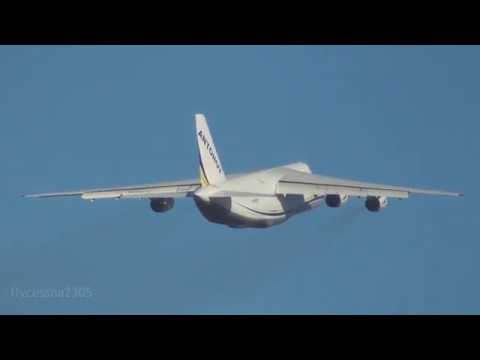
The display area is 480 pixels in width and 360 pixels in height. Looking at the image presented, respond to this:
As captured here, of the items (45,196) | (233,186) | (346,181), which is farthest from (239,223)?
(45,196)

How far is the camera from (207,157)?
3167 centimetres

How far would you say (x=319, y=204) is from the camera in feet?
124

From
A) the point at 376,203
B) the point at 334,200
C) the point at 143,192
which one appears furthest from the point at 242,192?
the point at 376,203

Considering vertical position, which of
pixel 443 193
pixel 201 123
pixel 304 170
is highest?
pixel 304 170

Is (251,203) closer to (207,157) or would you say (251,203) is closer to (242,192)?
(242,192)

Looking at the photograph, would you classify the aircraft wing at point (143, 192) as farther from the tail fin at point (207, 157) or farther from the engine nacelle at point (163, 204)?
the tail fin at point (207, 157)

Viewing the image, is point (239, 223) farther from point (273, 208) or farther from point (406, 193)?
point (406, 193)

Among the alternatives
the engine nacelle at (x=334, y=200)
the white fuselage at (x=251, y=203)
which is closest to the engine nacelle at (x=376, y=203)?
the engine nacelle at (x=334, y=200)

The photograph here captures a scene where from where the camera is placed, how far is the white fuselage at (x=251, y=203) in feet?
102

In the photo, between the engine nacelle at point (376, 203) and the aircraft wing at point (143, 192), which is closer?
the aircraft wing at point (143, 192)

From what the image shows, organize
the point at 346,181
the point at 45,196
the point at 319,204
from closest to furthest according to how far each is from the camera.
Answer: the point at 45,196 → the point at 346,181 → the point at 319,204

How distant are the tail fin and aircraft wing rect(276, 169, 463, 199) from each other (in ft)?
9.04

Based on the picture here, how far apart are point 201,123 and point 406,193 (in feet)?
21.5

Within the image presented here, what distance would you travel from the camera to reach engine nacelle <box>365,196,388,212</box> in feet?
108
